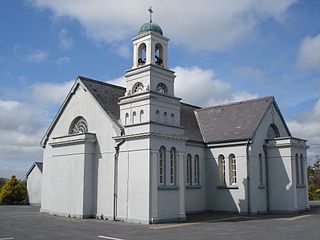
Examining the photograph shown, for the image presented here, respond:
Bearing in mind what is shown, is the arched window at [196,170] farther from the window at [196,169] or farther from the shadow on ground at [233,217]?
the shadow on ground at [233,217]

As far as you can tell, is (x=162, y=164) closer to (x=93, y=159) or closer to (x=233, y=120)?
(x=93, y=159)

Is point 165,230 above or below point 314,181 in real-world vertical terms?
below

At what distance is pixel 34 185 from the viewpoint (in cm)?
4303

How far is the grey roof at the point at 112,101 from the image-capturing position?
28.7 meters

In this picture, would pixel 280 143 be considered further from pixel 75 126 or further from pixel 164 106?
pixel 75 126

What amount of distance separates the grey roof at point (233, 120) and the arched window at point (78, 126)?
10451 mm

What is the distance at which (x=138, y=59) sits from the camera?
27.1 meters

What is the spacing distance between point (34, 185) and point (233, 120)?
76.1 feet

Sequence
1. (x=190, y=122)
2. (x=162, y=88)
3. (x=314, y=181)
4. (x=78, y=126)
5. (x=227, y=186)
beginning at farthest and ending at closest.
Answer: (x=314, y=181)
(x=190, y=122)
(x=227, y=186)
(x=78, y=126)
(x=162, y=88)

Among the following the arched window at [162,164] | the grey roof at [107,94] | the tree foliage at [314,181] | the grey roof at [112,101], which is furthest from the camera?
the tree foliage at [314,181]

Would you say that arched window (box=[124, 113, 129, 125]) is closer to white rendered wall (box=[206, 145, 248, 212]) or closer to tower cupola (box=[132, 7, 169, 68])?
tower cupola (box=[132, 7, 169, 68])

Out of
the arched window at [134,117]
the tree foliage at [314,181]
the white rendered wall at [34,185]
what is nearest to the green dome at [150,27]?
the arched window at [134,117]

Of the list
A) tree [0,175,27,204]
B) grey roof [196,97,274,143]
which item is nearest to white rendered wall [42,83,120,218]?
grey roof [196,97,274,143]

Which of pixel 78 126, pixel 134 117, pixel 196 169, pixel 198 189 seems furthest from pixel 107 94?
pixel 198 189
